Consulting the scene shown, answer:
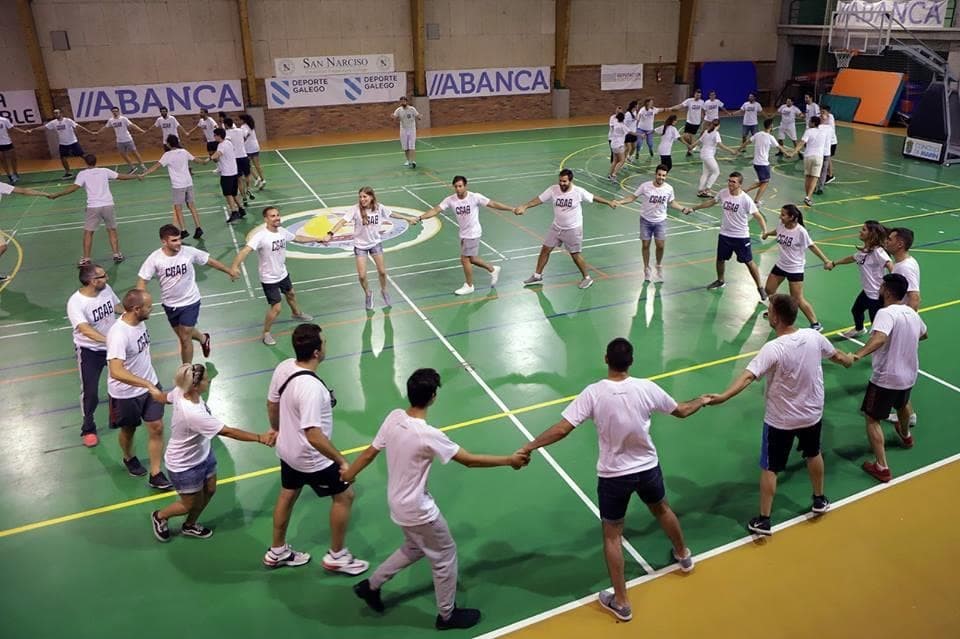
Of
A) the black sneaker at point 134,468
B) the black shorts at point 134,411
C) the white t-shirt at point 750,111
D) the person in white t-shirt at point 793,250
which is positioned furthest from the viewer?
the white t-shirt at point 750,111

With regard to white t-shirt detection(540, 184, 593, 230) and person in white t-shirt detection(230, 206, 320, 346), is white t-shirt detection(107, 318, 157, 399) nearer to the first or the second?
person in white t-shirt detection(230, 206, 320, 346)

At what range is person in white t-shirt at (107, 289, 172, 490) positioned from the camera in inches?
273

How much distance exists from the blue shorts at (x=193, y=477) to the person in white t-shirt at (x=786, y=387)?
439 centimetres

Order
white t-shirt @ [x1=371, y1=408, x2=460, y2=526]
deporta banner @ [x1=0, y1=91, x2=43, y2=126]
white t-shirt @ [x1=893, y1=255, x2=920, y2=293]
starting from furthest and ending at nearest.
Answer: deporta banner @ [x1=0, y1=91, x2=43, y2=126]
white t-shirt @ [x1=893, y1=255, x2=920, y2=293]
white t-shirt @ [x1=371, y1=408, x2=460, y2=526]

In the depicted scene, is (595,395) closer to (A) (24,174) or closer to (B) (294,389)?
(B) (294,389)

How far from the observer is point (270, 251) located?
10391mm

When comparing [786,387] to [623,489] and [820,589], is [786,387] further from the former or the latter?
[623,489]

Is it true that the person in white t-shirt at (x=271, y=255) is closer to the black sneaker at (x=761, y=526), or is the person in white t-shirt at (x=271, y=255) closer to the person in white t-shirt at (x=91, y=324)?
the person in white t-shirt at (x=91, y=324)

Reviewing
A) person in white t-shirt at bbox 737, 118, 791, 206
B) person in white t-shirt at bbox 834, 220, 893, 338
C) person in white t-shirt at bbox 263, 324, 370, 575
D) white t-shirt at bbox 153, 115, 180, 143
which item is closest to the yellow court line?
person in white t-shirt at bbox 834, 220, 893, 338

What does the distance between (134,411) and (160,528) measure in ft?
4.42

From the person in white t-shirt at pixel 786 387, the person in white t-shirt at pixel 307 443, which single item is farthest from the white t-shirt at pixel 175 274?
the person in white t-shirt at pixel 786 387

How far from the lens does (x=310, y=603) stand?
595cm

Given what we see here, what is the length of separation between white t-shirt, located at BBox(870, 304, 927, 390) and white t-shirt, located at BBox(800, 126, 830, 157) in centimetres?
1197

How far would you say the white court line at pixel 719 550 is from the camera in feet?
18.6
